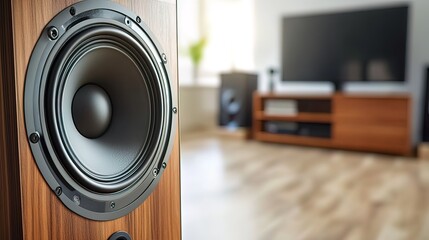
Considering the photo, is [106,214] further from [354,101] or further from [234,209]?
[354,101]

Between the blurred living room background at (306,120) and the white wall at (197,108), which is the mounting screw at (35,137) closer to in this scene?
the blurred living room background at (306,120)

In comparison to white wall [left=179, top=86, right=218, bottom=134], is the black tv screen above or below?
above

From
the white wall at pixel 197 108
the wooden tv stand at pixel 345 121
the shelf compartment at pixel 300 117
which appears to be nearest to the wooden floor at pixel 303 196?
the wooden tv stand at pixel 345 121

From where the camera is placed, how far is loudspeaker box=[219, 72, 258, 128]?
3.21m

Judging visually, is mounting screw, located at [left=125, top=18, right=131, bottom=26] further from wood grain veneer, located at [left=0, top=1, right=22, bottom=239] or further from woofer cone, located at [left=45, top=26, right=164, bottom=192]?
wood grain veneer, located at [left=0, top=1, right=22, bottom=239]

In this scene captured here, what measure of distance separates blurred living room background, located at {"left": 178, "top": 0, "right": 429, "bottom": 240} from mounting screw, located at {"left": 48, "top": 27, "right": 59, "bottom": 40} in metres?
0.81

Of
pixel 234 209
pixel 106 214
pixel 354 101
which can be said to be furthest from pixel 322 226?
pixel 354 101

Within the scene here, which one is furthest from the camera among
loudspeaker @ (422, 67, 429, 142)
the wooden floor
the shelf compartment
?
the shelf compartment

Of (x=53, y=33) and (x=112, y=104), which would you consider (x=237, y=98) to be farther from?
(x=53, y=33)

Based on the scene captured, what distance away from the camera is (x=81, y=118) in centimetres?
45

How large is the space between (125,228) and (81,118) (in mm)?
170

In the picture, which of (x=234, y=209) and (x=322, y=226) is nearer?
(x=322, y=226)

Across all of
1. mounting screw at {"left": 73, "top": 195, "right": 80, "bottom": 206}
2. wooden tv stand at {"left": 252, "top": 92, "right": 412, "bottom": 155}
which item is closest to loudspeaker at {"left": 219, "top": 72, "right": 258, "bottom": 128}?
wooden tv stand at {"left": 252, "top": 92, "right": 412, "bottom": 155}

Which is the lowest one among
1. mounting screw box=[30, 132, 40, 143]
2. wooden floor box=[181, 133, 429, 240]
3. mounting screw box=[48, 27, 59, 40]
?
wooden floor box=[181, 133, 429, 240]
